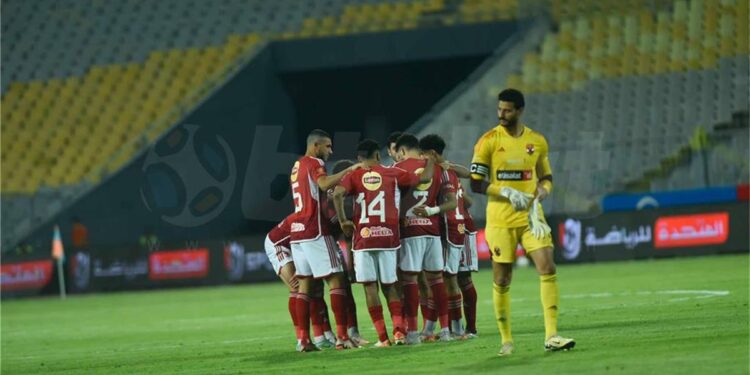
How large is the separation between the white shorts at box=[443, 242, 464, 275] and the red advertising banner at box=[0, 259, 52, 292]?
79.2 feet

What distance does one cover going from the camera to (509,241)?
1303 cm

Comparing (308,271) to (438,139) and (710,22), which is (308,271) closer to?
(438,139)

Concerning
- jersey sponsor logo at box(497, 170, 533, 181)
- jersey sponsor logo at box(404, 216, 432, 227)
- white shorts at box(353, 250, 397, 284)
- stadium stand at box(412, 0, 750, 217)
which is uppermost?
stadium stand at box(412, 0, 750, 217)

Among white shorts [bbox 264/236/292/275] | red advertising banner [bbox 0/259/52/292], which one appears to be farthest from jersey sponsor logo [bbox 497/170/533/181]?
red advertising banner [bbox 0/259/52/292]

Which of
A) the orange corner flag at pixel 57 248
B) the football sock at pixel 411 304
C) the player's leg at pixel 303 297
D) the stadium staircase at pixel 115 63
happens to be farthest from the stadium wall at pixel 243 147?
the football sock at pixel 411 304

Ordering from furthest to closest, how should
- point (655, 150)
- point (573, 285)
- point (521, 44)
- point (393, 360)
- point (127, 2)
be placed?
point (127, 2) < point (521, 44) < point (655, 150) < point (573, 285) < point (393, 360)

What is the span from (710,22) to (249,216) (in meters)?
14.9

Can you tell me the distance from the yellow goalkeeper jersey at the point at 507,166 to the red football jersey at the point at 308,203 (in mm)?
2974

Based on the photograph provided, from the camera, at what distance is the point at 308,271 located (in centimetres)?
1587

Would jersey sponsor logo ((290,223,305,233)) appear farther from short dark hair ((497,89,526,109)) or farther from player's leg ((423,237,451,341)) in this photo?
short dark hair ((497,89,526,109))

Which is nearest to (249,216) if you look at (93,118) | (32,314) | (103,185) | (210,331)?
(103,185)

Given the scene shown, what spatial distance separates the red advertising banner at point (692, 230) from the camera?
31.9 metres

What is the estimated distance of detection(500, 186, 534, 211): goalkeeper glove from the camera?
1279 centimetres

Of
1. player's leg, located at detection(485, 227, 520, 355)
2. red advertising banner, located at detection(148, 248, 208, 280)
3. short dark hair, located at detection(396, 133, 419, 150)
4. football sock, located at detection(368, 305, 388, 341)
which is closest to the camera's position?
player's leg, located at detection(485, 227, 520, 355)
